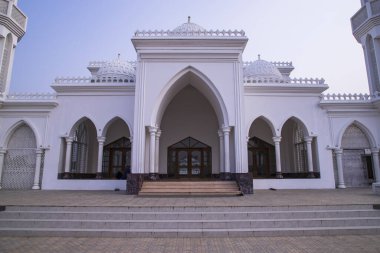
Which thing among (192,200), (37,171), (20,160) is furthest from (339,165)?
(20,160)

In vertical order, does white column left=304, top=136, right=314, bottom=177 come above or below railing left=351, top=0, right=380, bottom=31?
below

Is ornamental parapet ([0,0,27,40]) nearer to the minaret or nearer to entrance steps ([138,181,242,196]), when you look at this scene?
the minaret

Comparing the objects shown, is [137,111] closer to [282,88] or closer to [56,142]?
[56,142]

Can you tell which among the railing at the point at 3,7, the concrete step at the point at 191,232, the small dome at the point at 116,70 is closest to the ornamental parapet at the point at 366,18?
the concrete step at the point at 191,232

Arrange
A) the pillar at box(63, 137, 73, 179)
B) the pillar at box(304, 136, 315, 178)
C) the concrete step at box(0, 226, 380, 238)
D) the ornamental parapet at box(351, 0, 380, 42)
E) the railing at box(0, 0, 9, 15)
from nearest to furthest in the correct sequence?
the concrete step at box(0, 226, 380, 238)
the pillar at box(63, 137, 73, 179)
the pillar at box(304, 136, 315, 178)
the railing at box(0, 0, 9, 15)
the ornamental parapet at box(351, 0, 380, 42)

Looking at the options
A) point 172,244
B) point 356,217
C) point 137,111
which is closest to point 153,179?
point 137,111

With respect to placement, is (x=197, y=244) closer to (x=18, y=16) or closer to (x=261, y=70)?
(x=261, y=70)

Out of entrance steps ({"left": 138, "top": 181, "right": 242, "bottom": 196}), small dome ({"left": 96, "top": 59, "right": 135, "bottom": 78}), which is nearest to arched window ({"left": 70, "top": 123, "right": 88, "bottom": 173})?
small dome ({"left": 96, "top": 59, "right": 135, "bottom": 78})

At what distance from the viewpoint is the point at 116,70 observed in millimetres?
16016

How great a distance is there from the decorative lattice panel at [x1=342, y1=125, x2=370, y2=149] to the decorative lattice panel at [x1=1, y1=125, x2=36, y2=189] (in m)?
16.1

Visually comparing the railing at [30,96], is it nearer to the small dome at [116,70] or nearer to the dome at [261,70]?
the small dome at [116,70]

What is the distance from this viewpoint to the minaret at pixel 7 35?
1348 cm

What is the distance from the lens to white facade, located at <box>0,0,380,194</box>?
37.6ft

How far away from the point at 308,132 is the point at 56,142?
12682mm
